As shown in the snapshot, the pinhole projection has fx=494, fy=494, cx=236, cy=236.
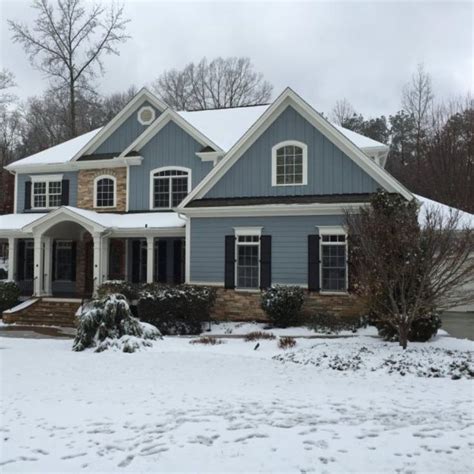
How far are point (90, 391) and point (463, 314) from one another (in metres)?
14.5

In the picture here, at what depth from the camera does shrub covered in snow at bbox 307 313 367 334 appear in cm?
1351

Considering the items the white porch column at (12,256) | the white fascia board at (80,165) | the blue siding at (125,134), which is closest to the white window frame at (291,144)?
the white fascia board at (80,165)

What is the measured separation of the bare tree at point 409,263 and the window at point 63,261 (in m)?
14.2

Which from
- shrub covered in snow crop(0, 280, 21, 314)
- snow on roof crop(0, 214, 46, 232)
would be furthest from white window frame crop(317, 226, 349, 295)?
snow on roof crop(0, 214, 46, 232)

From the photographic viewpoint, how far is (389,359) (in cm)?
913

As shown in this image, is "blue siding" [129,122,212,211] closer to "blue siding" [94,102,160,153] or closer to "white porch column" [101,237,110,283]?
"blue siding" [94,102,160,153]

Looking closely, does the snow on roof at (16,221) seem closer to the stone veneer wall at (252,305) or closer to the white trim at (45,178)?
the white trim at (45,178)

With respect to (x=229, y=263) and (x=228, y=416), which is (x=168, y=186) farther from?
(x=228, y=416)

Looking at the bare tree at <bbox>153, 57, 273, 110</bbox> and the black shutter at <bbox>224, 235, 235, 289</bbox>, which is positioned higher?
the bare tree at <bbox>153, 57, 273, 110</bbox>

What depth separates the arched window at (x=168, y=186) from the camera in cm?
1905

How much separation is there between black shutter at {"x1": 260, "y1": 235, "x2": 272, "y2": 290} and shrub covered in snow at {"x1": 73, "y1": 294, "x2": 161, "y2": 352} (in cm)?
485

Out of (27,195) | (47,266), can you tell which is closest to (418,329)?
(47,266)

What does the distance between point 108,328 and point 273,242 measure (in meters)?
6.13

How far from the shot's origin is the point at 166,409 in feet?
20.3
